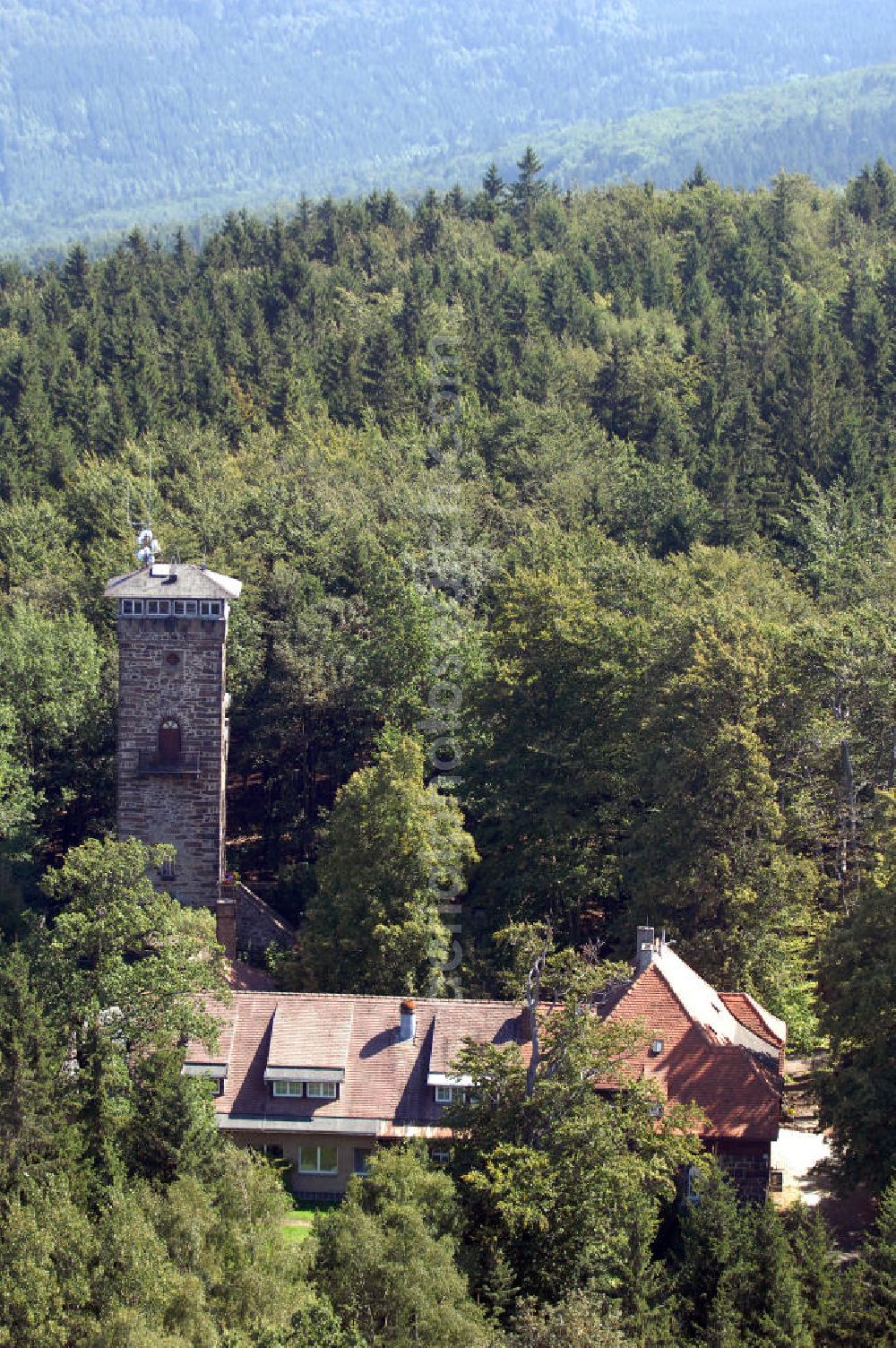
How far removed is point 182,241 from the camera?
107 m

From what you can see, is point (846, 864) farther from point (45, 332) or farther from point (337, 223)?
point (337, 223)

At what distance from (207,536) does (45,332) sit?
25104mm

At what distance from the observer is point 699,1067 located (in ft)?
130

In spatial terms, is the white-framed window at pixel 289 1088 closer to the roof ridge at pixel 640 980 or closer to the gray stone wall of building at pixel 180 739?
the roof ridge at pixel 640 980

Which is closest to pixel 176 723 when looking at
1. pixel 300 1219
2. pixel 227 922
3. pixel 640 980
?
pixel 227 922

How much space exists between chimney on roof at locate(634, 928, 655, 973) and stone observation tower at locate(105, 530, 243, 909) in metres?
12.8

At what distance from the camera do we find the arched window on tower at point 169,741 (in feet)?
162

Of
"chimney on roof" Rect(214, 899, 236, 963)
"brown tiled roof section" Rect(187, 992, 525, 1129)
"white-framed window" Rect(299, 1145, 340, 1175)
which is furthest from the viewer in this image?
"chimney on roof" Rect(214, 899, 236, 963)

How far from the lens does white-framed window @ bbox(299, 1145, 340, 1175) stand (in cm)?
4034

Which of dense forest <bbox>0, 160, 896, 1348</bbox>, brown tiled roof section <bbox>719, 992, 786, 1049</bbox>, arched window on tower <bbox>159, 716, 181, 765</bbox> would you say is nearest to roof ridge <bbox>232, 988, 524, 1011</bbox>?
dense forest <bbox>0, 160, 896, 1348</bbox>

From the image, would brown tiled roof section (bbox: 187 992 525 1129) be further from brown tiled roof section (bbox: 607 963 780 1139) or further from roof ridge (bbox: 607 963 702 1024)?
brown tiled roof section (bbox: 607 963 780 1139)

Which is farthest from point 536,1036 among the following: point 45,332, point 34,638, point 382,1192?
point 45,332

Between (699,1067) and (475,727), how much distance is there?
1442cm

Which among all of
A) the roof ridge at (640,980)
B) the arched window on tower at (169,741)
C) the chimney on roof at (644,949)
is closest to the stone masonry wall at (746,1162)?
the roof ridge at (640,980)
